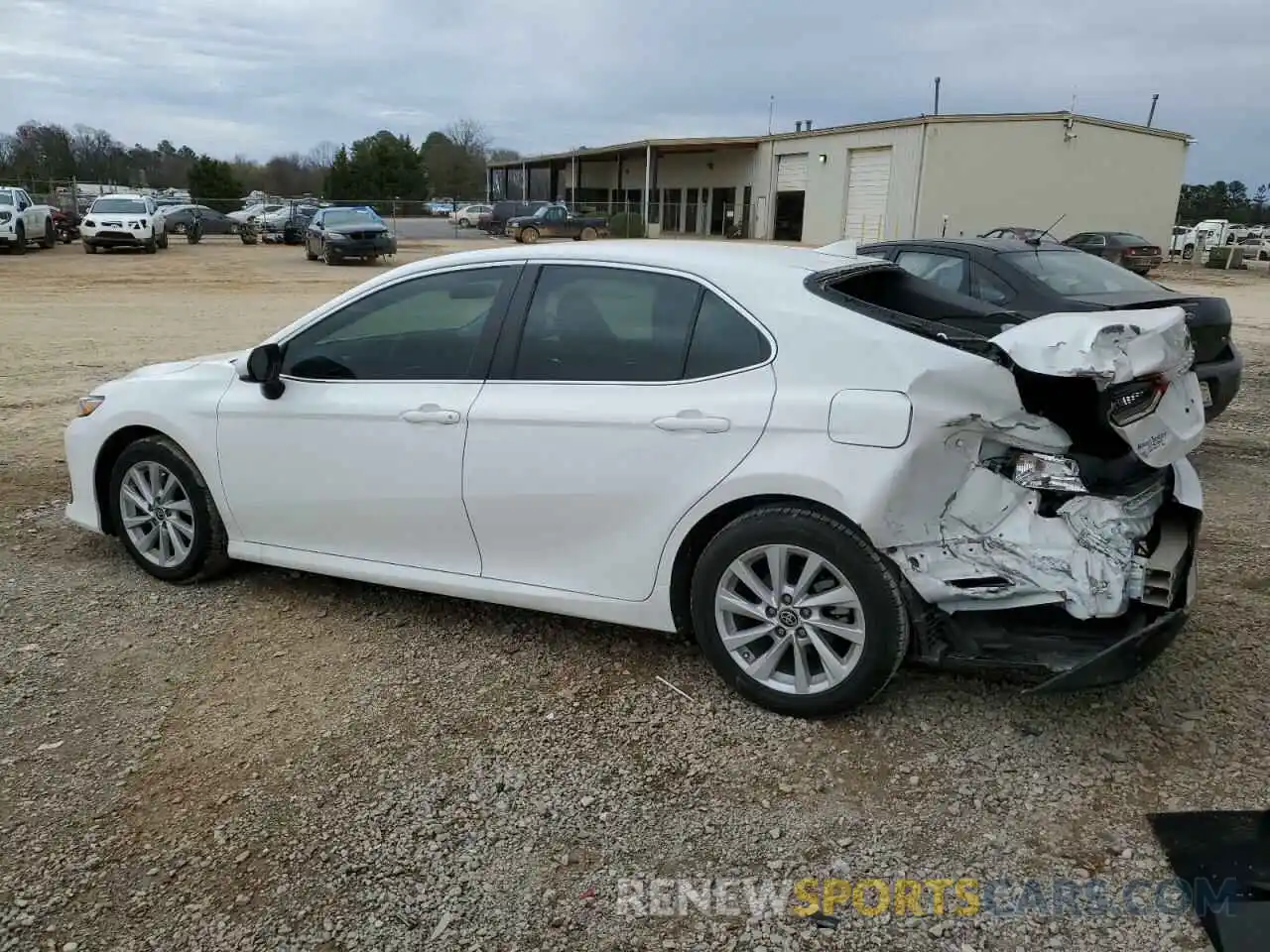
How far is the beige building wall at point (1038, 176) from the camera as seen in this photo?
3625 centimetres

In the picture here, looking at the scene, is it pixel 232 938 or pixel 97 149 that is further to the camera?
pixel 97 149

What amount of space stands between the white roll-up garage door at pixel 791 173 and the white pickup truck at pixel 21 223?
28.8 metres

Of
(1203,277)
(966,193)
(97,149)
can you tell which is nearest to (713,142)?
(966,193)

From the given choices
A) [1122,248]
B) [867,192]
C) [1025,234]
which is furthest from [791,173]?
[1025,234]

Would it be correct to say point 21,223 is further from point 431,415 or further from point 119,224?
point 431,415

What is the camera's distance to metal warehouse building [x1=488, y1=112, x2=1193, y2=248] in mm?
36438

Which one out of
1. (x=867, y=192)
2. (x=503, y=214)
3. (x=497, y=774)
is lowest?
(x=497, y=774)

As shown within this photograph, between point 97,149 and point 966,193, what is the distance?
64.0 metres

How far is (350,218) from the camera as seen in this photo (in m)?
29.8

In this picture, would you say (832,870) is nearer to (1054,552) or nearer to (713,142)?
(1054,552)

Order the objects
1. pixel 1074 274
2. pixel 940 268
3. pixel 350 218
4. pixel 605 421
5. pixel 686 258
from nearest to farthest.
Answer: pixel 605 421 → pixel 686 258 → pixel 1074 274 → pixel 940 268 → pixel 350 218

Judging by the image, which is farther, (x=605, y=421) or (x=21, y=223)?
(x=21, y=223)

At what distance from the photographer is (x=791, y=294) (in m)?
3.51

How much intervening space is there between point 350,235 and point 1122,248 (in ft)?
75.2
